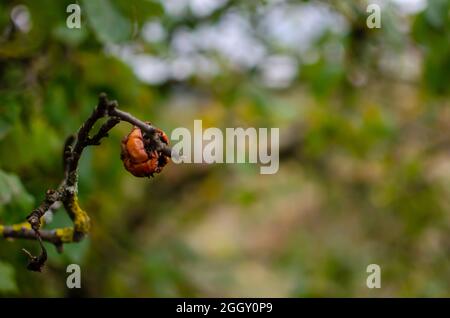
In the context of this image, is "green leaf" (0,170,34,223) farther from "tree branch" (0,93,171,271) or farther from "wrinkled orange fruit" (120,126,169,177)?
"wrinkled orange fruit" (120,126,169,177)

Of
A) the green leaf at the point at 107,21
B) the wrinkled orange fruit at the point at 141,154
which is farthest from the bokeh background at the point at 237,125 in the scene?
the wrinkled orange fruit at the point at 141,154

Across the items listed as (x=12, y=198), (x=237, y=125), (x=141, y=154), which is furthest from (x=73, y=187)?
(x=237, y=125)

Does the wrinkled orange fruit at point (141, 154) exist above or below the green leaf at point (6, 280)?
above

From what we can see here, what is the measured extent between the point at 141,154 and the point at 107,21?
1.97 feet

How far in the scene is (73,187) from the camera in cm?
98

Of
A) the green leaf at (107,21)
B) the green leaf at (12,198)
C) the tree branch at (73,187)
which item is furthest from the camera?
the green leaf at (107,21)

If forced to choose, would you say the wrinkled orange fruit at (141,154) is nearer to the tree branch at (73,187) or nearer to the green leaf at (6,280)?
the tree branch at (73,187)

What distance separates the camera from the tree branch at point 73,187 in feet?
2.83

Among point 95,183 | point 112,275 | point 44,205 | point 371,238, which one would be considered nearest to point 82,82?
point 95,183

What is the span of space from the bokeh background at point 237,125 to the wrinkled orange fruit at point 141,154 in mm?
458

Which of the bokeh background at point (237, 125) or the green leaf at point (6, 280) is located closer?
the green leaf at point (6, 280)

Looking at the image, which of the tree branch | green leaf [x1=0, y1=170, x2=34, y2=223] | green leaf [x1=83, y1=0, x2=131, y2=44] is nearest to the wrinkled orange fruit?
the tree branch
